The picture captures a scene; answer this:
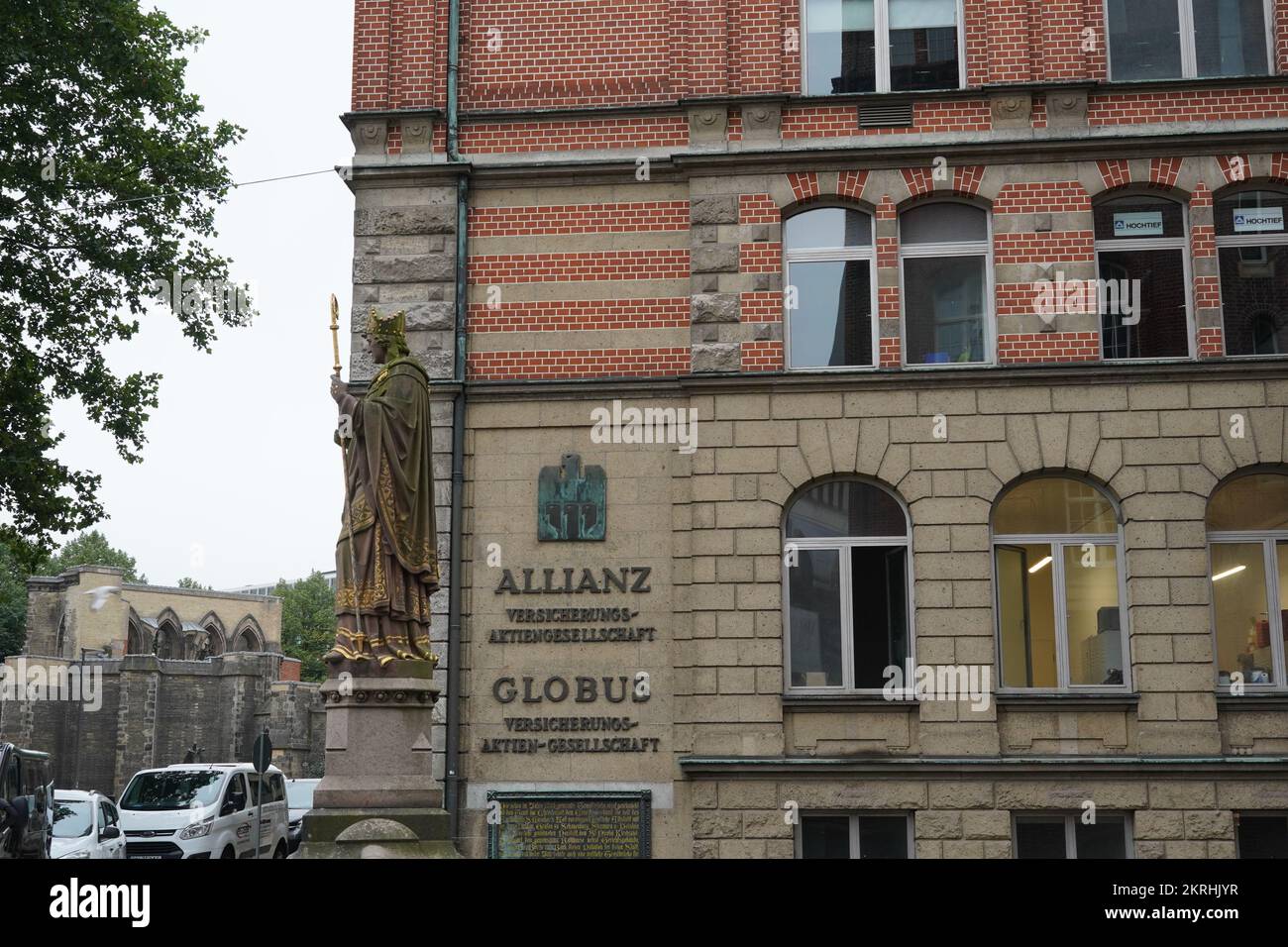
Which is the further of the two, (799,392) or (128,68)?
(128,68)

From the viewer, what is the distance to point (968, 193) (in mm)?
18078

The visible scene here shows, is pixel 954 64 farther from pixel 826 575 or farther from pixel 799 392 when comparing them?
pixel 826 575

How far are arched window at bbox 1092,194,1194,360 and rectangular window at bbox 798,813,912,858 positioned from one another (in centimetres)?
614

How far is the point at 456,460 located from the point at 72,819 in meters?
8.57

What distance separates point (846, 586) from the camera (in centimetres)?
1731

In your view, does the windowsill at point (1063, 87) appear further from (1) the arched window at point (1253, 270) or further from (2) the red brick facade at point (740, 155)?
(1) the arched window at point (1253, 270)

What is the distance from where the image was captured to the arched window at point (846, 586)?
17.1 meters

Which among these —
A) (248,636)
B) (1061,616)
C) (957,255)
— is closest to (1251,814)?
(1061,616)

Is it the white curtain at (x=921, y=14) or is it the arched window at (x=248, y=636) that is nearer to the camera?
the white curtain at (x=921, y=14)

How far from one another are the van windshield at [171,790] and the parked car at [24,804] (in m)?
4.17

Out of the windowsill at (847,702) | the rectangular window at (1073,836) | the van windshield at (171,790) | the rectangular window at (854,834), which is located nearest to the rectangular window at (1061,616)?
the windowsill at (847,702)
